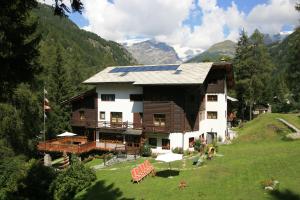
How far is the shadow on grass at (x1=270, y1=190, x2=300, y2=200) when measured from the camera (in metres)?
19.8

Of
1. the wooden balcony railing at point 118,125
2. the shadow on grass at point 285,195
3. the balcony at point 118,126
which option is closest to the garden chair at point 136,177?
the shadow on grass at point 285,195

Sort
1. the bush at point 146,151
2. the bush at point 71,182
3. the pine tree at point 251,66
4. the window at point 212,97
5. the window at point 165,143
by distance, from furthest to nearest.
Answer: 1. the pine tree at point 251,66
2. the window at point 212,97
3. the window at point 165,143
4. the bush at point 146,151
5. the bush at point 71,182

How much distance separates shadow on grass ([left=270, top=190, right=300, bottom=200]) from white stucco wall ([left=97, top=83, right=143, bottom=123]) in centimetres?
2629

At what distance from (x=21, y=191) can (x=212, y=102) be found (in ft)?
98.1

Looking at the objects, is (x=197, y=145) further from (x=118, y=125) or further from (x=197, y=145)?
(x=118, y=125)

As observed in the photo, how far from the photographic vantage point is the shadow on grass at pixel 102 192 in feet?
82.0

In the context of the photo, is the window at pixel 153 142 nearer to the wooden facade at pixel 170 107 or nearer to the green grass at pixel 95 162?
the wooden facade at pixel 170 107

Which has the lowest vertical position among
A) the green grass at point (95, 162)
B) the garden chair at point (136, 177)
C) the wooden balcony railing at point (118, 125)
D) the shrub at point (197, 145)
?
the green grass at point (95, 162)

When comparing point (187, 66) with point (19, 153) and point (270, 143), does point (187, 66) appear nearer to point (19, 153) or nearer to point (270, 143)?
point (270, 143)

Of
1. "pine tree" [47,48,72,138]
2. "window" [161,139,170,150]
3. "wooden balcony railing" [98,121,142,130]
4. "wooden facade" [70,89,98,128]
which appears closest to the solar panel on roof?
"wooden facade" [70,89,98,128]

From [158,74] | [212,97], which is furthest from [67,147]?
[212,97]

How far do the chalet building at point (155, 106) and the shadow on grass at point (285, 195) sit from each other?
19.7 meters

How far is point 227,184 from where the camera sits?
2350cm

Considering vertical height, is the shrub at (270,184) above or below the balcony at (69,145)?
below
